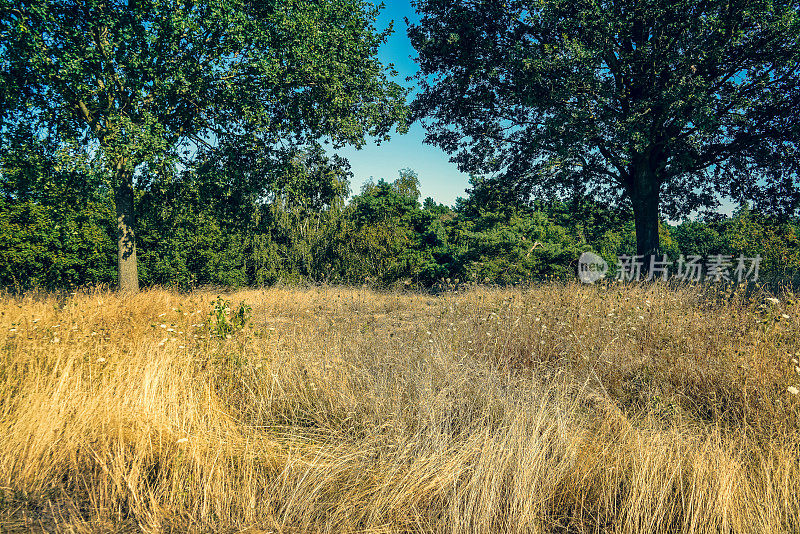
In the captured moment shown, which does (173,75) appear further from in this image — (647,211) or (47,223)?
(647,211)

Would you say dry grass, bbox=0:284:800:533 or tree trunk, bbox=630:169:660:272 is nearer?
dry grass, bbox=0:284:800:533

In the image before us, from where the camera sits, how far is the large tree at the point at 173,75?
24.5 ft

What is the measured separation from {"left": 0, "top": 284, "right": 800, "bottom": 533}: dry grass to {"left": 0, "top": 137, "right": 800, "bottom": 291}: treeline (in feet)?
13.4

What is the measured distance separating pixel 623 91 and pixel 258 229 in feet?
33.8

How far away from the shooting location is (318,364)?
3.79 metres

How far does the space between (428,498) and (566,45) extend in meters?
9.10

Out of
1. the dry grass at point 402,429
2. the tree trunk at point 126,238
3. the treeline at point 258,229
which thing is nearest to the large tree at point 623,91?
the treeline at point 258,229

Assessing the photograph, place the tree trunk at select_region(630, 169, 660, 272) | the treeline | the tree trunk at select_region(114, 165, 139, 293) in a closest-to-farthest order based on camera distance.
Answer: the tree trunk at select_region(114, 165, 139, 293)
the treeline
the tree trunk at select_region(630, 169, 660, 272)

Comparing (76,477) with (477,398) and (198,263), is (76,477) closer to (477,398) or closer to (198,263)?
(477,398)

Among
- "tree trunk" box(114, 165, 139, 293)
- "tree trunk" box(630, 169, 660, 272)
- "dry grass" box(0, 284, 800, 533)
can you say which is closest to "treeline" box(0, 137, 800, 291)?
"tree trunk" box(114, 165, 139, 293)

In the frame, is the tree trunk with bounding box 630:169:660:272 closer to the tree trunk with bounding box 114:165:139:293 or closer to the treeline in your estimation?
the treeline

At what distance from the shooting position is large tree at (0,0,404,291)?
7477 millimetres

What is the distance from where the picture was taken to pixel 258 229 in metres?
11.9

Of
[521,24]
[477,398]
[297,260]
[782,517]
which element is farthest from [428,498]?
[297,260]
